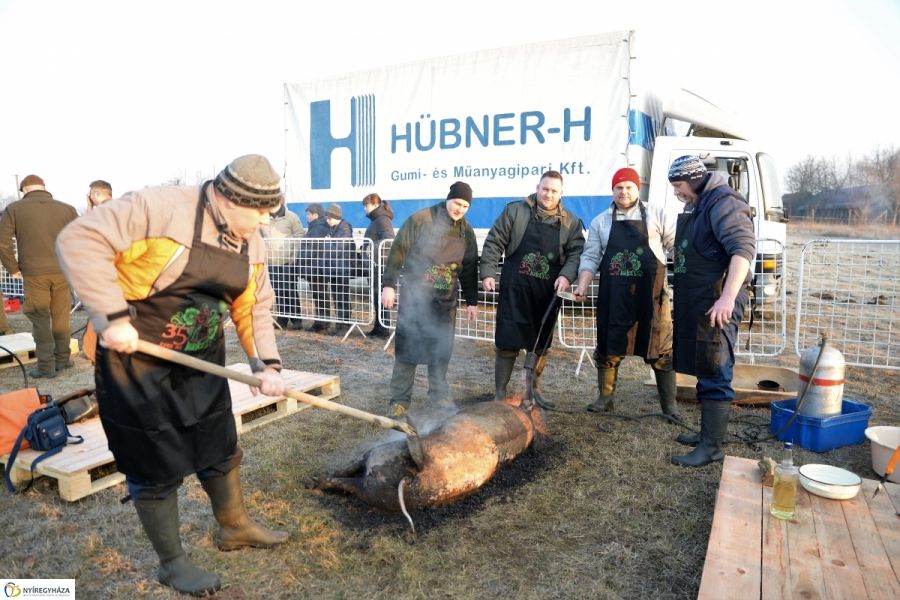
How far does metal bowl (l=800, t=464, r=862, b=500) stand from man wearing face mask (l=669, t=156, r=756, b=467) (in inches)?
37.8

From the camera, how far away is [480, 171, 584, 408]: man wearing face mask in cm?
514

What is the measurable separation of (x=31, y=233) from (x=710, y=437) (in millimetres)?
7367

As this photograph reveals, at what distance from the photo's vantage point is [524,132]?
8703 millimetres

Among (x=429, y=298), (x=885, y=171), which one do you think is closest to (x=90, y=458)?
(x=429, y=298)

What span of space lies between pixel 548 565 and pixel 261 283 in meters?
2.15

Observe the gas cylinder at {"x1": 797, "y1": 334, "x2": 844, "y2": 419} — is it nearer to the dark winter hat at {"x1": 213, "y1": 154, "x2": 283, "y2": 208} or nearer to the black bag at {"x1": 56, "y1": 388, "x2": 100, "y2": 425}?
the dark winter hat at {"x1": 213, "y1": 154, "x2": 283, "y2": 208}

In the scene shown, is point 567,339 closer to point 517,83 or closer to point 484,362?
point 484,362

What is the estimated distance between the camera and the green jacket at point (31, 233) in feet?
20.7

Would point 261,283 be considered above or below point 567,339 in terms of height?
above

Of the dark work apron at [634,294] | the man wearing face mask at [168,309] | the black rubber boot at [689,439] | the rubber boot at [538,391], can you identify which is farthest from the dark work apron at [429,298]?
the man wearing face mask at [168,309]

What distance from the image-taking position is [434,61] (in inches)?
372

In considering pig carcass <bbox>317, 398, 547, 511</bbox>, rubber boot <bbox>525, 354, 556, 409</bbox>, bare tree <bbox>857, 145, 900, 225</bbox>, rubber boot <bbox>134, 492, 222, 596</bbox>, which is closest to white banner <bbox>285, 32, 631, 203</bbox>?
rubber boot <bbox>525, 354, 556, 409</bbox>

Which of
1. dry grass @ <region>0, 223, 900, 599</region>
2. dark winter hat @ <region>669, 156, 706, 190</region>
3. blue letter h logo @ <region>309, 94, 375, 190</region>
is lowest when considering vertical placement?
dry grass @ <region>0, 223, 900, 599</region>

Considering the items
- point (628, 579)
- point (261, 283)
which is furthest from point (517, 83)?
point (628, 579)
